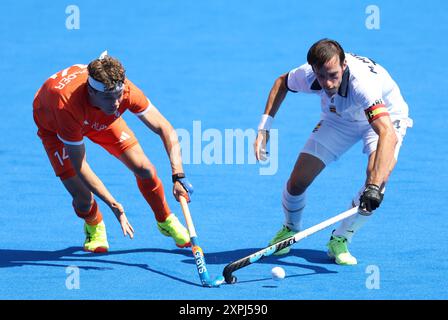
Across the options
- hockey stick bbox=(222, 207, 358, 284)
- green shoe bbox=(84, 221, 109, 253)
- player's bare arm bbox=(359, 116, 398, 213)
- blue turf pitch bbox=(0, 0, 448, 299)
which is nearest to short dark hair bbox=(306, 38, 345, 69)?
player's bare arm bbox=(359, 116, 398, 213)

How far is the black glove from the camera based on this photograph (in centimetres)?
705

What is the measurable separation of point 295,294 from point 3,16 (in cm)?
1064

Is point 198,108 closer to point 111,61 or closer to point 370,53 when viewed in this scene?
point 370,53

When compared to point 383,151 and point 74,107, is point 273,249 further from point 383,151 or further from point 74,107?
point 74,107

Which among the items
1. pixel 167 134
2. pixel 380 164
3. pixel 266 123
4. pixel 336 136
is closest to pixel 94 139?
pixel 167 134

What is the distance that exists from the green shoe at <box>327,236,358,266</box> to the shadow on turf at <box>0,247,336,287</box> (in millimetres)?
104

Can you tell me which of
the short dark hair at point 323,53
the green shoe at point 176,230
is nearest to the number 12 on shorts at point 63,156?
the green shoe at point 176,230

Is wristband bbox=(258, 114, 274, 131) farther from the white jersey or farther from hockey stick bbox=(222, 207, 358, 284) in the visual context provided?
hockey stick bbox=(222, 207, 358, 284)

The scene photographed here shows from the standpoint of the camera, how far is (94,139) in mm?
8195

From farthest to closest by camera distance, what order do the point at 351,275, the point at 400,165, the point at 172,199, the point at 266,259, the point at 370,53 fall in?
the point at 370,53 → the point at 400,165 → the point at 172,199 → the point at 266,259 → the point at 351,275

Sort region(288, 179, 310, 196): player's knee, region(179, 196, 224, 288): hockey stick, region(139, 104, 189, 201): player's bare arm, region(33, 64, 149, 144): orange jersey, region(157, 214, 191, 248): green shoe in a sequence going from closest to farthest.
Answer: region(179, 196, 224, 288): hockey stick → region(33, 64, 149, 144): orange jersey → region(139, 104, 189, 201): player's bare arm → region(288, 179, 310, 196): player's knee → region(157, 214, 191, 248): green shoe

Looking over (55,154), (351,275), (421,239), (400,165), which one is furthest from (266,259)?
(400,165)

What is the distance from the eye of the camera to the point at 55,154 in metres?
8.14

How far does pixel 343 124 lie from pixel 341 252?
1001mm
